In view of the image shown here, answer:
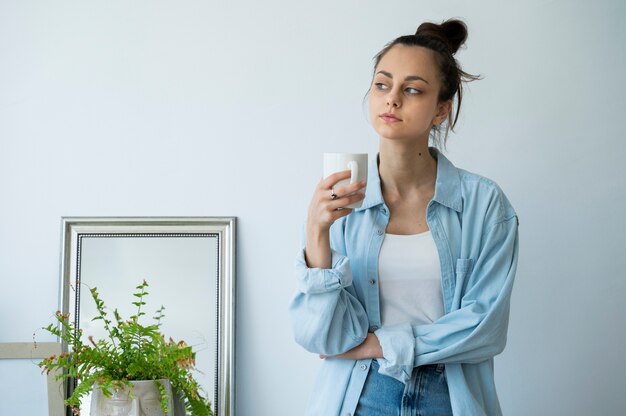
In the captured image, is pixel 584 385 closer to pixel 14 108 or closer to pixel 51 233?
pixel 51 233

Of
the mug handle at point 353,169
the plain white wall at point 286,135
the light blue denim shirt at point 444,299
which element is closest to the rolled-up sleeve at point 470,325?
the light blue denim shirt at point 444,299

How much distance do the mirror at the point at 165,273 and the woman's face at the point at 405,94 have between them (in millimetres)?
731

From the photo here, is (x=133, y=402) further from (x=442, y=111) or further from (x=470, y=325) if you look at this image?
(x=442, y=111)

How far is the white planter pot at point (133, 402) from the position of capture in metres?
1.62

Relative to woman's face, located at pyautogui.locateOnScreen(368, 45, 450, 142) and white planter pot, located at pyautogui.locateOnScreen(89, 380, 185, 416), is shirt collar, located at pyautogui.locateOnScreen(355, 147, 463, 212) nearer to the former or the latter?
woman's face, located at pyautogui.locateOnScreen(368, 45, 450, 142)

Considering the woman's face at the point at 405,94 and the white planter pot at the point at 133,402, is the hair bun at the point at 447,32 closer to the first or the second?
the woman's face at the point at 405,94

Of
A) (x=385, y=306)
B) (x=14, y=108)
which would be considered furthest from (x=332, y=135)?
(x=14, y=108)

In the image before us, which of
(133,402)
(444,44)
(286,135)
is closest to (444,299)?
(444,44)

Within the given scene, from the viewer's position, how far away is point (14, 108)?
247cm

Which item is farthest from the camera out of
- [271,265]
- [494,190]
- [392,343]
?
[271,265]

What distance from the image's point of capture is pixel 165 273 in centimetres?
243

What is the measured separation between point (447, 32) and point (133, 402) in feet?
3.71

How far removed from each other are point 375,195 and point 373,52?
2.30 ft

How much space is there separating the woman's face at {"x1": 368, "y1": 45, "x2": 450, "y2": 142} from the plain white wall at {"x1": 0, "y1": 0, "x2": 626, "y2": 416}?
0.56 meters
